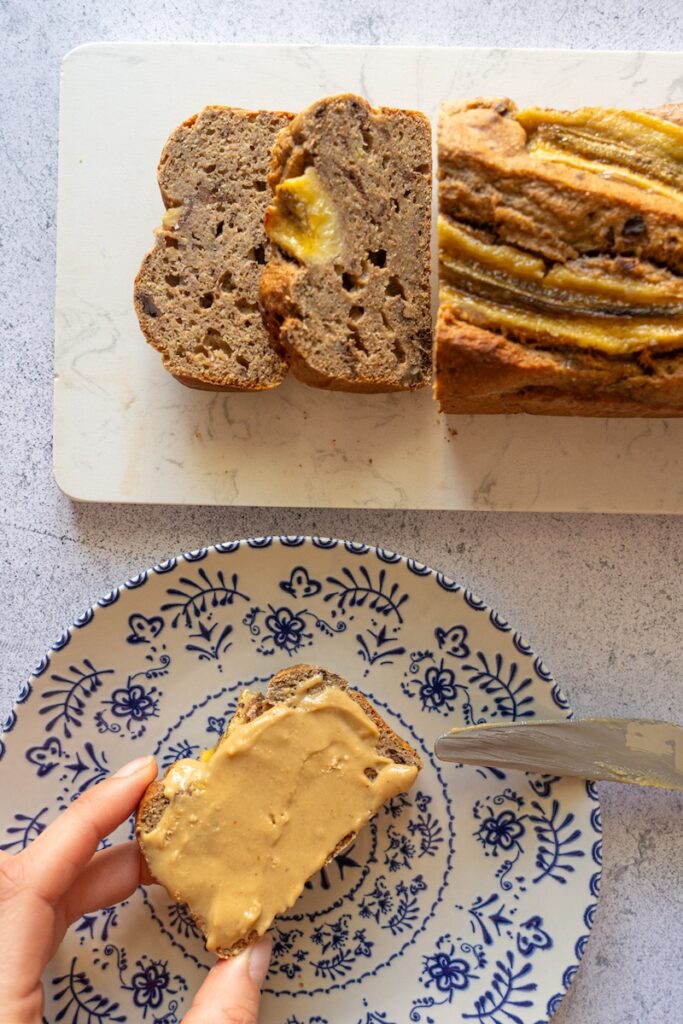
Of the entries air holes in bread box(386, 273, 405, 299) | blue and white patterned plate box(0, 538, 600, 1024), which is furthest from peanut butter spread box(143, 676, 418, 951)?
air holes in bread box(386, 273, 405, 299)

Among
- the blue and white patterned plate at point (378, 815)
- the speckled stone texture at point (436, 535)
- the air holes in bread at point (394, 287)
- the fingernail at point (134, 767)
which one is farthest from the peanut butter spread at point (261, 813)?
the air holes in bread at point (394, 287)

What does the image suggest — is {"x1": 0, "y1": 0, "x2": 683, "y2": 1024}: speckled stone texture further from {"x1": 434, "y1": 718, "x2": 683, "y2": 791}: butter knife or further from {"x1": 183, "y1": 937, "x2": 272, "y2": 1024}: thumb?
{"x1": 183, "y1": 937, "x2": 272, "y2": 1024}: thumb

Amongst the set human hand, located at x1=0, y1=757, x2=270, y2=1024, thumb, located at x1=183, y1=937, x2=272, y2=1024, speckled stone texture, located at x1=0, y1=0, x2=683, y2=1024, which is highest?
speckled stone texture, located at x1=0, y1=0, x2=683, y2=1024

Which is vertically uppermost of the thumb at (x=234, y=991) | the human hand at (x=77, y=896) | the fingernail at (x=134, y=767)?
the fingernail at (x=134, y=767)

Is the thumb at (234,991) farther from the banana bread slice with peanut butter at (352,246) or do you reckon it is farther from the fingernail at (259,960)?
the banana bread slice with peanut butter at (352,246)

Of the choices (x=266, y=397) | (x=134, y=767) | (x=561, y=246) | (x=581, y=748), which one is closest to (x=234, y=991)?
(x=134, y=767)
